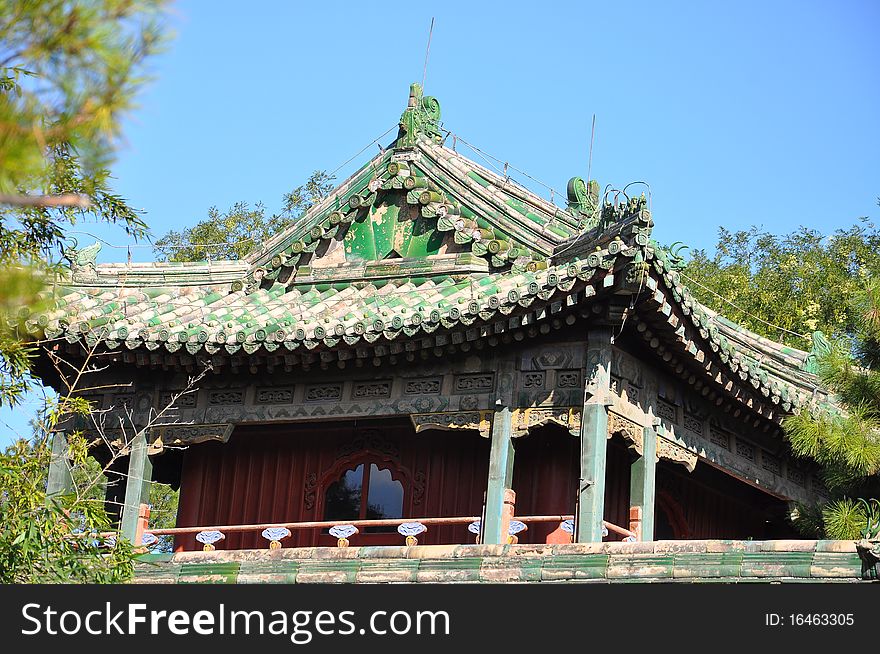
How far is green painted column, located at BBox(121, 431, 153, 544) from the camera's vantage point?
14430mm

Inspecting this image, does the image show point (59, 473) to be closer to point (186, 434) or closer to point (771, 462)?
point (186, 434)

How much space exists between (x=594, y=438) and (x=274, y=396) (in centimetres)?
343

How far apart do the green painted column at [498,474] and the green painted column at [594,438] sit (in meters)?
0.68

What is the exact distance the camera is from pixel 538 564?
34.8ft

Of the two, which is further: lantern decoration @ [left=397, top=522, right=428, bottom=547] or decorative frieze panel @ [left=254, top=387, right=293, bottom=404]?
decorative frieze panel @ [left=254, top=387, right=293, bottom=404]

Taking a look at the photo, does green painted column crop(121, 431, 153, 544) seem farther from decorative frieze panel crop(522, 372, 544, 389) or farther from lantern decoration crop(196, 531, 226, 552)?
decorative frieze panel crop(522, 372, 544, 389)

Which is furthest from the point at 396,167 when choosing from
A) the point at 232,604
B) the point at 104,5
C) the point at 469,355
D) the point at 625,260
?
the point at 104,5

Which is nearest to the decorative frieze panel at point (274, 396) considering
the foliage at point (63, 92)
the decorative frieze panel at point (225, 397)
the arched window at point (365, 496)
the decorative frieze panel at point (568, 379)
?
the decorative frieze panel at point (225, 397)

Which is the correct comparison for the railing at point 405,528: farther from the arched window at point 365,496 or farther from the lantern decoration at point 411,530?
the arched window at point 365,496

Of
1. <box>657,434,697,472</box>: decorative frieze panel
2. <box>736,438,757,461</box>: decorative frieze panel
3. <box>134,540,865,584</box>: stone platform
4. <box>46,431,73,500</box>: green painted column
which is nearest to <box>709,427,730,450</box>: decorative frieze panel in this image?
<box>736,438,757,461</box>: decorative frieze panel

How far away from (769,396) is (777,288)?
1133cm

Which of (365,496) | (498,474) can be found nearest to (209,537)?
(365,496)

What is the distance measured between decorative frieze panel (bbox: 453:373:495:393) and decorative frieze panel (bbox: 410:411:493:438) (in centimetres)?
22

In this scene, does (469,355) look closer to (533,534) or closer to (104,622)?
(533,534)
